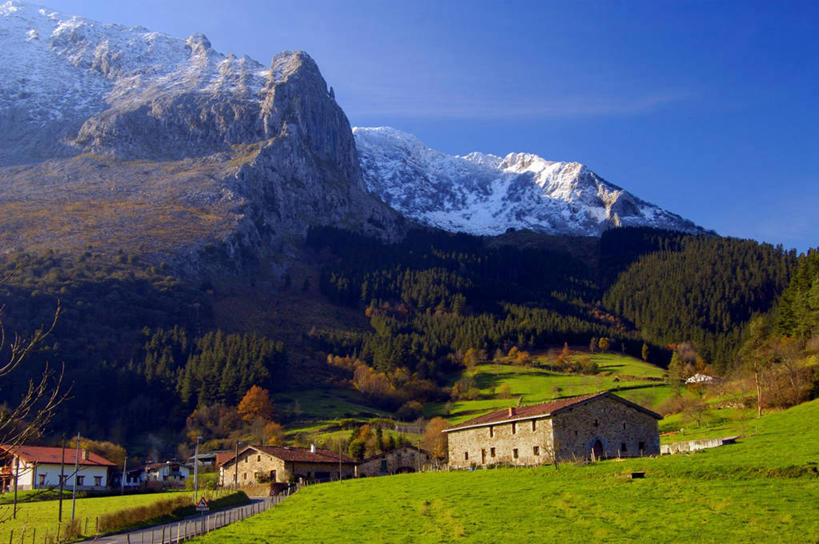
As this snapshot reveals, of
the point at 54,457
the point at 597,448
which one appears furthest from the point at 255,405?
the point at 597,448

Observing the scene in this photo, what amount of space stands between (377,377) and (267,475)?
71143mm

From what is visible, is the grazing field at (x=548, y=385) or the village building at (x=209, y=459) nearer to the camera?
the village building at (x=209, y=459)

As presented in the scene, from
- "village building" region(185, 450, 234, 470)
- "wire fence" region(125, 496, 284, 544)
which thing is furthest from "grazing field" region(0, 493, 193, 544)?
"village building" region(185, 450, 234, 470)

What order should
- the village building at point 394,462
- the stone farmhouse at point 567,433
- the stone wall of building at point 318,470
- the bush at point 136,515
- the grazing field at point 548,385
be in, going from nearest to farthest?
the bush at point 136,515, the stone farmhouse at point 567,433, the stone wall of building at point 318,470, the village building at point 394,462, the grazing field at point 548,385

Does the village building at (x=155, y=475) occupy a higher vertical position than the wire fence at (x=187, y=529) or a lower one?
lower

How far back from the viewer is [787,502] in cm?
2825

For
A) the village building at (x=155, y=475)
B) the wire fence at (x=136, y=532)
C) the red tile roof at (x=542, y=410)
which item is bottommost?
the village building at (x=155, y=475)

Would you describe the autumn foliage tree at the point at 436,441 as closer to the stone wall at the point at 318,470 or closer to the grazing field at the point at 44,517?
the stone wall at the point at 318,470

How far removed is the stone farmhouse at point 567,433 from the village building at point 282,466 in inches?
867

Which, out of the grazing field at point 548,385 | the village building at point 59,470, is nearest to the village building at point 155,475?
the village building at point 59,470

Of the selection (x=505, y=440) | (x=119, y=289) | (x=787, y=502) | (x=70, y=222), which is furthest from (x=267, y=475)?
(x=70, y=222)

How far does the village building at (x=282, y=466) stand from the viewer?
7512cm

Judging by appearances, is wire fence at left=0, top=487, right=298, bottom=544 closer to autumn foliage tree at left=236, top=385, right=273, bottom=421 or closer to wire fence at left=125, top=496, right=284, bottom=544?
wire fence at left=125, top=496, right=284, bottom=544

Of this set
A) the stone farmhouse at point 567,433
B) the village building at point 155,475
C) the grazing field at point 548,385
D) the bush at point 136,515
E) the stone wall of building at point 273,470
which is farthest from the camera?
the grazing field at point 548,385
